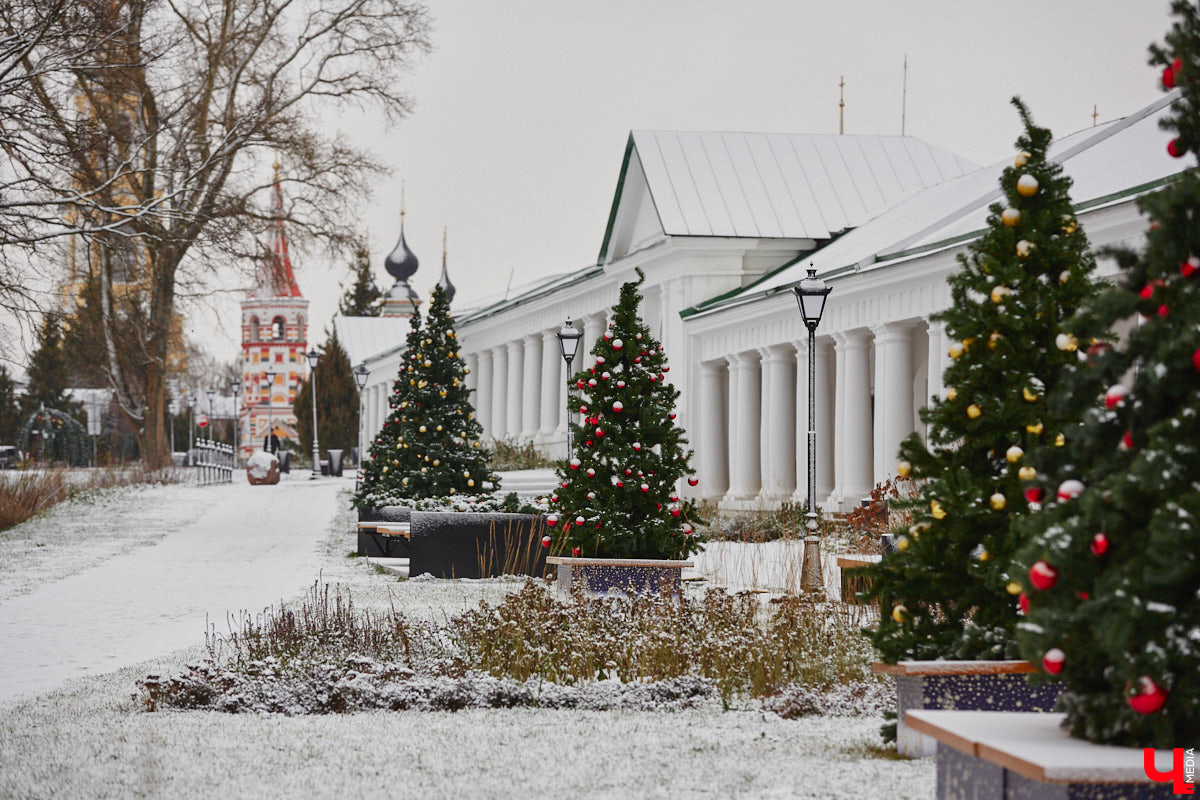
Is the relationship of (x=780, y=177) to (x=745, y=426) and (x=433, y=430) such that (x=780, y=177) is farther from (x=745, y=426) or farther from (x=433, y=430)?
(x=433, y=430)

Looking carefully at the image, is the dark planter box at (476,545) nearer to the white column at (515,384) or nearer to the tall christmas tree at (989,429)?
the tall christmas tree at (989,429)

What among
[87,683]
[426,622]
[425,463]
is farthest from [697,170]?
[87,683]

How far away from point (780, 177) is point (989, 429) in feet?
105

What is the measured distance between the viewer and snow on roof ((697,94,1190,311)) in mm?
21219

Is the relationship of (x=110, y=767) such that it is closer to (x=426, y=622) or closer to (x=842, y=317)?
(x=426, y=622)

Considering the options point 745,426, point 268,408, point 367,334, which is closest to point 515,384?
point 745,426

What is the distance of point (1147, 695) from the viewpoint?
4367mm

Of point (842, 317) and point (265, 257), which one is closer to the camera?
point (842, 317)

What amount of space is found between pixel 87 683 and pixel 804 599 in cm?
495

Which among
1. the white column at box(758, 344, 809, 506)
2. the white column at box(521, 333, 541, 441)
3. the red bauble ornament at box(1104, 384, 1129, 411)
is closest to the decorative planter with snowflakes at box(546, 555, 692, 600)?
the red bauble ornament at box(1104, 384, 1129, 411)

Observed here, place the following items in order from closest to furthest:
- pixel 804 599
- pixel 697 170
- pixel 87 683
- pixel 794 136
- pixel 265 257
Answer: pixel 87 683 → pixel 804 599 → pixel 265 257 → pixel 697 170 → pixel 794 136

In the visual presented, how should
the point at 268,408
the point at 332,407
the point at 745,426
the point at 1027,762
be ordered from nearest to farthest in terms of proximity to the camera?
the point at 1027,762
the point at 745,426
the point at 332,407
the point at 268,408

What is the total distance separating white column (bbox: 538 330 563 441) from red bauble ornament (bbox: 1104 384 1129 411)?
1676 inches

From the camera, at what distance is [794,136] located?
40.7m
